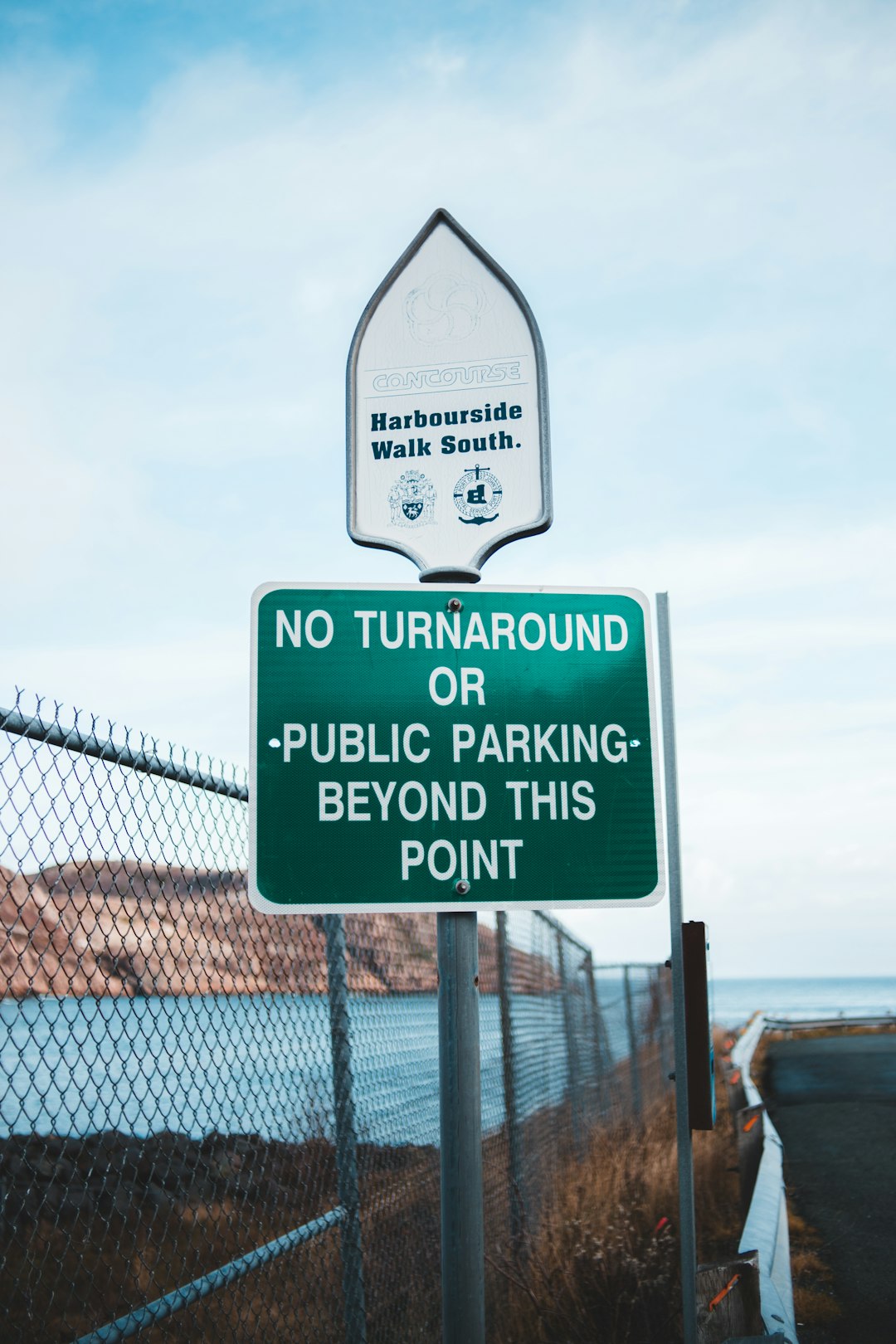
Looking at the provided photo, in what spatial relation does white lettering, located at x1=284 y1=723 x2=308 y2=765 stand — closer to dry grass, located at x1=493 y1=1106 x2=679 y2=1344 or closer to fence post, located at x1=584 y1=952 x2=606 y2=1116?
dry grass, located at x1=493 y1=1106 x2=679 y2=1344

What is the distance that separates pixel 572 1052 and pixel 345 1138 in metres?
4.44

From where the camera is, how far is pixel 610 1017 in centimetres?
1243

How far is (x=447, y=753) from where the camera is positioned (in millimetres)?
2350

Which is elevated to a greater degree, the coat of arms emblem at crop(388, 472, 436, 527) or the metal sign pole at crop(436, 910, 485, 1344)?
the coat of arms emblem at crop(388, 472, 436, 527)

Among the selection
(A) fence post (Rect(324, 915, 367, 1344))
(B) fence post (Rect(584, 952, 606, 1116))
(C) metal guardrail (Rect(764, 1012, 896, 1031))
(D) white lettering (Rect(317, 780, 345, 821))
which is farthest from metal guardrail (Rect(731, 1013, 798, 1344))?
(C) metal guardrail (Rect(764, 1012, 896, 1031))

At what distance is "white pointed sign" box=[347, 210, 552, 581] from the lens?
2.63m

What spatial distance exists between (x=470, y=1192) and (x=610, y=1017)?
10.6 m

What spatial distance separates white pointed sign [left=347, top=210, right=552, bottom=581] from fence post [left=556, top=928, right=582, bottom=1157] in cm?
575

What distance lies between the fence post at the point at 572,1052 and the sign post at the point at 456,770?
567cm

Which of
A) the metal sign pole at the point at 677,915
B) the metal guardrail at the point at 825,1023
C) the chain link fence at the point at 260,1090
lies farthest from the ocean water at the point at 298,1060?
the metal guardrail at the point at 825,1023

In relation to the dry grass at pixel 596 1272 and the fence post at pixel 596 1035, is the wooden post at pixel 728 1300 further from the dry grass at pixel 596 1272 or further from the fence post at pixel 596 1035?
the fence post at pixel 596 1035

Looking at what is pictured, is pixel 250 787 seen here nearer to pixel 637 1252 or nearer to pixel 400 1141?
pixel 400 1141

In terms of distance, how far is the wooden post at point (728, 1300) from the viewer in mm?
3275

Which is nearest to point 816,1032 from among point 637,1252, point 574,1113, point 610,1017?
point 610,1017
